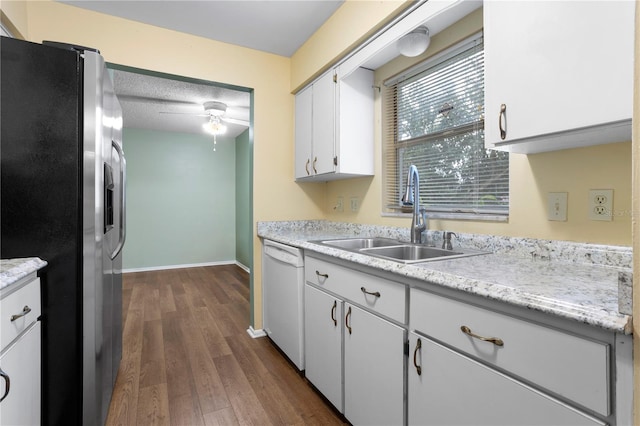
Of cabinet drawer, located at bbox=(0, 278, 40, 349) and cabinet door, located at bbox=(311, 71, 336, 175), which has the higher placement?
cabinet door, located at bbox=(311, 71, 336, 175)

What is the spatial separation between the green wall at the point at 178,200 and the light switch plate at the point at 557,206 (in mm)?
5309

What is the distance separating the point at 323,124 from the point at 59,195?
173cm

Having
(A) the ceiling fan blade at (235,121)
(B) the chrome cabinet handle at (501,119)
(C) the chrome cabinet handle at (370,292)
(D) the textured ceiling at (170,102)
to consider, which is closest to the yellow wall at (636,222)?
(B) the chrome cabinet handle at (501,119)

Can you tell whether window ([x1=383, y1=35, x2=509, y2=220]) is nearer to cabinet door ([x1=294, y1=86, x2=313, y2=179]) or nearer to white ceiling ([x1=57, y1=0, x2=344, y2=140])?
cabinet door ([x1=294, y1=86, x2=313, y2=179])

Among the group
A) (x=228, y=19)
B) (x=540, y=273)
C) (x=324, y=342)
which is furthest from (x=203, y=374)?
(x=228, y=19)

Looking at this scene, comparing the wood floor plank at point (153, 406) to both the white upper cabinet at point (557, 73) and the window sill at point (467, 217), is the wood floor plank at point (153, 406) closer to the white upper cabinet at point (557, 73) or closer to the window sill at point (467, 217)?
the window sill at point (467, 217)

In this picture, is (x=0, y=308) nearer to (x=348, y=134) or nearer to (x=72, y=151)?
(x=72, y=151)

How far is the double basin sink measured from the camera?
1535 mm

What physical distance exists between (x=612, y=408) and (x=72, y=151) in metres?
1.89

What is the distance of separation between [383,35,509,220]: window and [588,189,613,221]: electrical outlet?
0.35m

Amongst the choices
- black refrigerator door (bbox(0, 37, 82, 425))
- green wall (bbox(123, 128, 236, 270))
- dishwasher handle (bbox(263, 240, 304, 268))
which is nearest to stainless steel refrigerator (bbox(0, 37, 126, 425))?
black refrigerator door (bbox(0, 37, 82, 425))

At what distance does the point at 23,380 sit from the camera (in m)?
1.08

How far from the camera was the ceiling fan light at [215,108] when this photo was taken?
3.93m

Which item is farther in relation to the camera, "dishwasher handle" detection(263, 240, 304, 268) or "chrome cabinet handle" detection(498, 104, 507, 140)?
"dishwasher handle" detection(263, 240, 304, 268)
